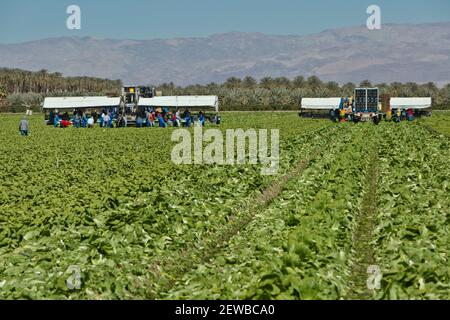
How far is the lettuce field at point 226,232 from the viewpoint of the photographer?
935 cm

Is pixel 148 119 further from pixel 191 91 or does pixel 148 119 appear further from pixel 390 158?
pixel 191 91

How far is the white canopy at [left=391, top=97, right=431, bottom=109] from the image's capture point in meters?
66.4

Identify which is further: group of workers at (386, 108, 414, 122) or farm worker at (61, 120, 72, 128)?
group of workers at (386, 108, 414, 122)

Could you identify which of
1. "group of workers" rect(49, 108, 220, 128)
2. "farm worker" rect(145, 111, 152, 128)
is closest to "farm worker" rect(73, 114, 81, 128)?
"group of workers" rect(49, 108, 220, 128)

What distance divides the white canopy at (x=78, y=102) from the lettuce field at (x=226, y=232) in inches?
1411

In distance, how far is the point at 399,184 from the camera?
Answer: 18.1 meters

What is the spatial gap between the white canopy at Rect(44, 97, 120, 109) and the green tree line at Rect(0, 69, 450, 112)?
66.1 meters

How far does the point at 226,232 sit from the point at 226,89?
134 m

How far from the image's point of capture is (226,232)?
547 inches
